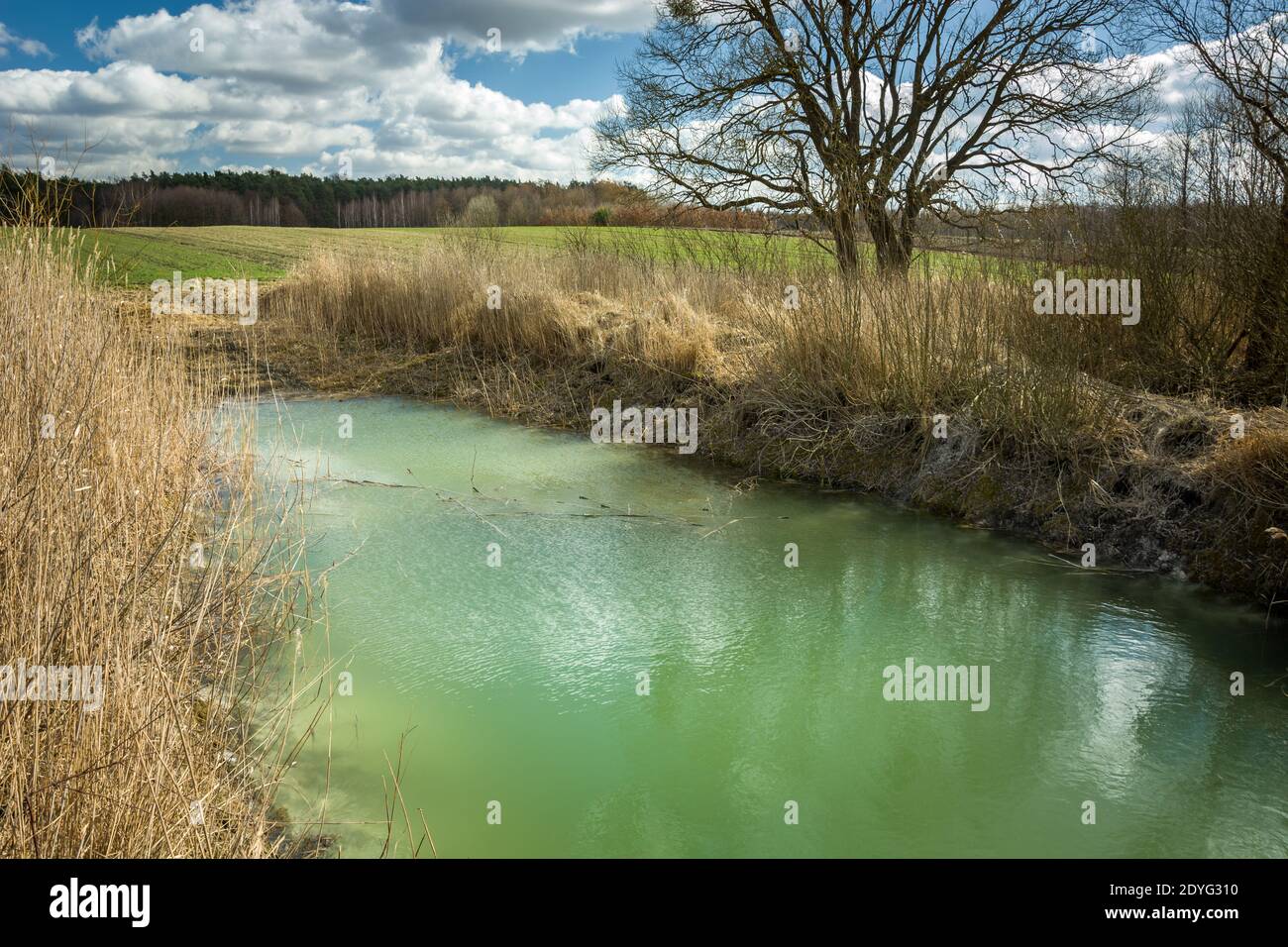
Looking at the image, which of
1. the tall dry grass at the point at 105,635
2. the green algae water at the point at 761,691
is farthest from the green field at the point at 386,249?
the green algae water at the point at 761,691

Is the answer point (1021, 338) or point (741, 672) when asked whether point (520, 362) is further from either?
point (741, 672)

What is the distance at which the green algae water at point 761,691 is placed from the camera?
3.53 metres

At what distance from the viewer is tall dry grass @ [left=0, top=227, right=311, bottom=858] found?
2.44 meters

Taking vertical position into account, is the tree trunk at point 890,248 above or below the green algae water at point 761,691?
above

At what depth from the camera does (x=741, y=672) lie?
4.78 metres

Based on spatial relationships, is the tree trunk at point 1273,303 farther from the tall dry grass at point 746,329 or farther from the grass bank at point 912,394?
the tall dry grass at point 746,329

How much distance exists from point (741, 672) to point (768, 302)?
561cm

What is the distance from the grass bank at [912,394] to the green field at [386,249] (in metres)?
0.64

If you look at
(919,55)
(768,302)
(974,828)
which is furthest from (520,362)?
(974,828)

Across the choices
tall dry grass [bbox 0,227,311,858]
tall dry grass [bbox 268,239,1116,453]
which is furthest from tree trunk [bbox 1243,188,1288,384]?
tall dry grass [bbox 0,227,311,858]

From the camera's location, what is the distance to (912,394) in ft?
26.4

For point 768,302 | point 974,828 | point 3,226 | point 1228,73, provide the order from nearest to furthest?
point 974,828 → point 3,226 → point 1228,73 → point 768,302

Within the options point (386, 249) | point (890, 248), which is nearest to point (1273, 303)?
point (890, 248)

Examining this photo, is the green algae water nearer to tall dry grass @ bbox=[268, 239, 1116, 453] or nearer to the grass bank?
the grass bank
